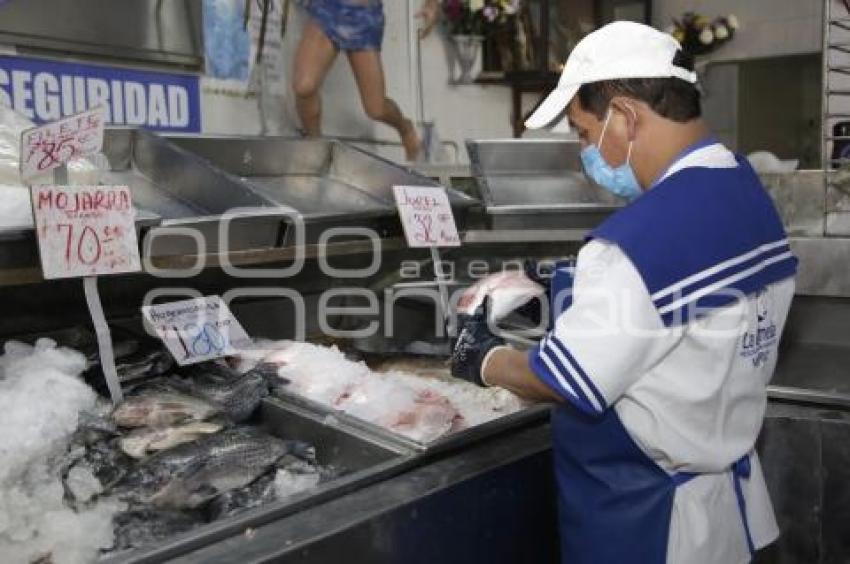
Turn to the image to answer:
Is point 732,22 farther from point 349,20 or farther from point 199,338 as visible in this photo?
point 199,338

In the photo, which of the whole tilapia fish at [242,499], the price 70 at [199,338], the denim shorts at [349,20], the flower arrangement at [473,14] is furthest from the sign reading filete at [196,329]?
the flower arrangement at [473,14]

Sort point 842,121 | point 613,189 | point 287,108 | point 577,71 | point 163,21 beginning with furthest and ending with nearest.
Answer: point 287,108 < point 842,121 < point 163,21 < point 613,189 < point 577,71

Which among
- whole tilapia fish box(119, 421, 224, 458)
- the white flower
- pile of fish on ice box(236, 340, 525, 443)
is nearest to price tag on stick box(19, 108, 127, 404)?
whole tilapia fish box(119, 421, 224, 458)

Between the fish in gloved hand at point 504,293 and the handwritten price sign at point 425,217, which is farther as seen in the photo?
the handwritten price sign at point 425,217

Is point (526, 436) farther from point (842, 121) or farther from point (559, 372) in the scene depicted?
point (842, 121)

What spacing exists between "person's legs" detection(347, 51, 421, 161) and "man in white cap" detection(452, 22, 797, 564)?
2.78m

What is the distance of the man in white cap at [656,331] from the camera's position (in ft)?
4.75

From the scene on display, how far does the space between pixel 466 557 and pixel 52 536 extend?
793 millimetres

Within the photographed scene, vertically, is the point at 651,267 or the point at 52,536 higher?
the point at 651,267

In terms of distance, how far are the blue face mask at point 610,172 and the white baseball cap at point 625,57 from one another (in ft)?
0.27

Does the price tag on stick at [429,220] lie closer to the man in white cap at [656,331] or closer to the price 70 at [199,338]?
the price 70 at [199,338]

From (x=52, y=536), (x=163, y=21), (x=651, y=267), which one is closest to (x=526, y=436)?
(x=651, y=267)

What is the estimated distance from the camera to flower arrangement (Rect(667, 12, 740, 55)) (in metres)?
7.48

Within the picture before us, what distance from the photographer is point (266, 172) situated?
311cm
